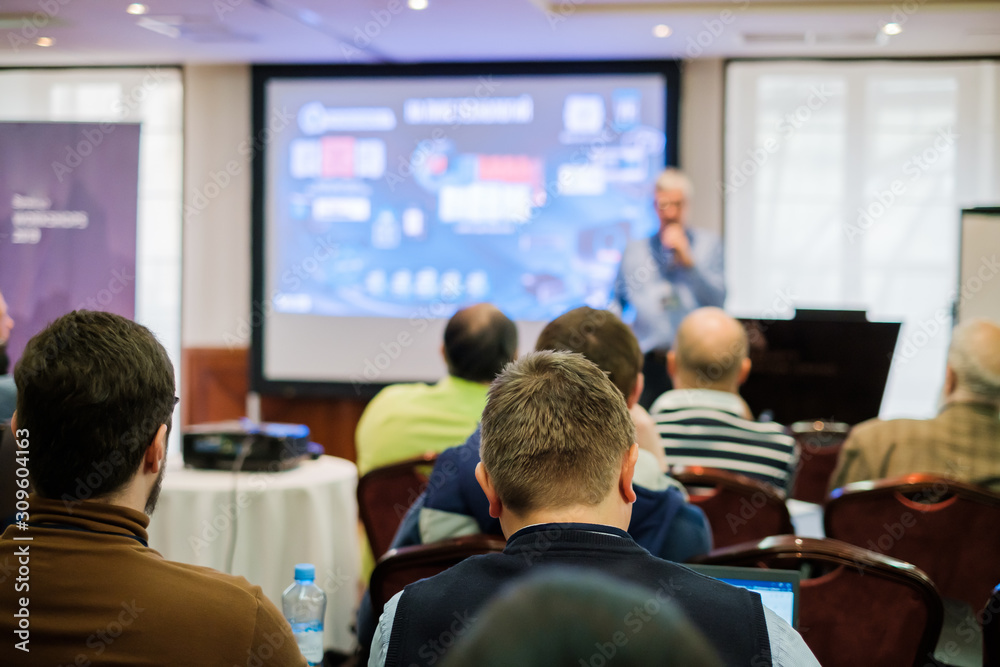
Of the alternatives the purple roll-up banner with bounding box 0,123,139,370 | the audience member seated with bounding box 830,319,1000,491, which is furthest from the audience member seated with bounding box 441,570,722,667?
the purple roll-up banner with bounding box 0,123,139,370

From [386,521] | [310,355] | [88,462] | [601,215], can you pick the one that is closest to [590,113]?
[601,215]

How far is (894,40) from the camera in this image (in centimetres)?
478

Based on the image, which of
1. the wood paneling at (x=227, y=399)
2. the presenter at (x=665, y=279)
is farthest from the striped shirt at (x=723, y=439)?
the wood paneling at (x=227, y=399)

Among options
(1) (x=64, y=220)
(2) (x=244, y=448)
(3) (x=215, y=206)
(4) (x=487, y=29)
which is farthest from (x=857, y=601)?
(3) (x=215, y=206)

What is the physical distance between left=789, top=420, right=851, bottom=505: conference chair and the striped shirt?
64cm

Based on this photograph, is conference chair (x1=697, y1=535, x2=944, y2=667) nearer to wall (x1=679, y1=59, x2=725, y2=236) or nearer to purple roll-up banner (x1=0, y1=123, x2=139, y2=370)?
purple roll-up banner (x1=0, y1=123, x2=139, y2=370)

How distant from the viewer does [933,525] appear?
211 cm

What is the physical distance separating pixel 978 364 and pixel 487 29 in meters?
2.98

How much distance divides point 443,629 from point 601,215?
4365 mm

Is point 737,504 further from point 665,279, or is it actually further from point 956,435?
point 665,279

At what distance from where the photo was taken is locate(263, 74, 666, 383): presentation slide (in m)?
5.21

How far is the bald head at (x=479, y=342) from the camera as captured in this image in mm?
2650

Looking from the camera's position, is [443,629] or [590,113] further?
[590,113]

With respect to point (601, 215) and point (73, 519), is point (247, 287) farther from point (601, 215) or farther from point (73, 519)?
point (73, 519)
